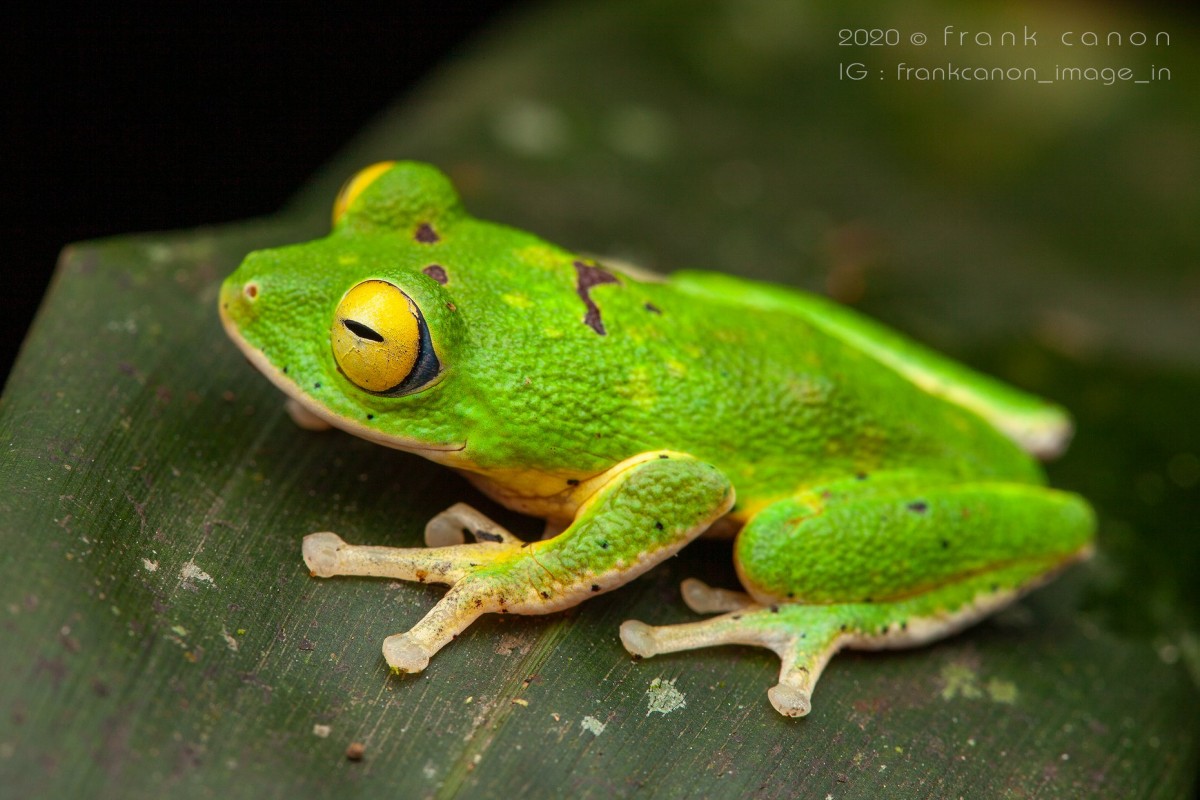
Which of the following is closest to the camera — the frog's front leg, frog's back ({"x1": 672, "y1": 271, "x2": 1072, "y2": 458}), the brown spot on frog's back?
the frog's front leg

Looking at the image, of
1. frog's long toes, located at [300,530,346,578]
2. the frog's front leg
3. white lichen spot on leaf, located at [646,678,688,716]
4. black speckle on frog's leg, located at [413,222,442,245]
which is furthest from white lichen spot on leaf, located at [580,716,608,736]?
black speckle on frog's leg, located at [413,222,442,245]

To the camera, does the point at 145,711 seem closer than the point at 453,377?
Yes

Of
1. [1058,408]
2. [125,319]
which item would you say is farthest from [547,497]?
[1058,408]

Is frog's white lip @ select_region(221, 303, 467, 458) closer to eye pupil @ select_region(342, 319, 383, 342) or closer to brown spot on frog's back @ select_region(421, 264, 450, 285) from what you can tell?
eye pupil @ select_region(342, 319, 383, 342)

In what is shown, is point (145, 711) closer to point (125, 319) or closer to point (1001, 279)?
point (125, 319)

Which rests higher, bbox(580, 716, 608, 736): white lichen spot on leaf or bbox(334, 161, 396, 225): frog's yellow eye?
bbox(334, 161, 396, 225): frog's yellow eye

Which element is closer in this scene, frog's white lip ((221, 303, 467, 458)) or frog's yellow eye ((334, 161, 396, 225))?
frog's white lip ((221, 303, 467, 458))

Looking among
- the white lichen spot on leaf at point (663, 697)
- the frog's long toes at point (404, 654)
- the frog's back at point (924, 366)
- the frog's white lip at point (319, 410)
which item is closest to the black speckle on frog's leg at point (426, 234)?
the frog's white lip at point (319, 410)

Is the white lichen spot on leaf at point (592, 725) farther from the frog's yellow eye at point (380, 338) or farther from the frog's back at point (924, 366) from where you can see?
the frog's back at point (924, 366)
